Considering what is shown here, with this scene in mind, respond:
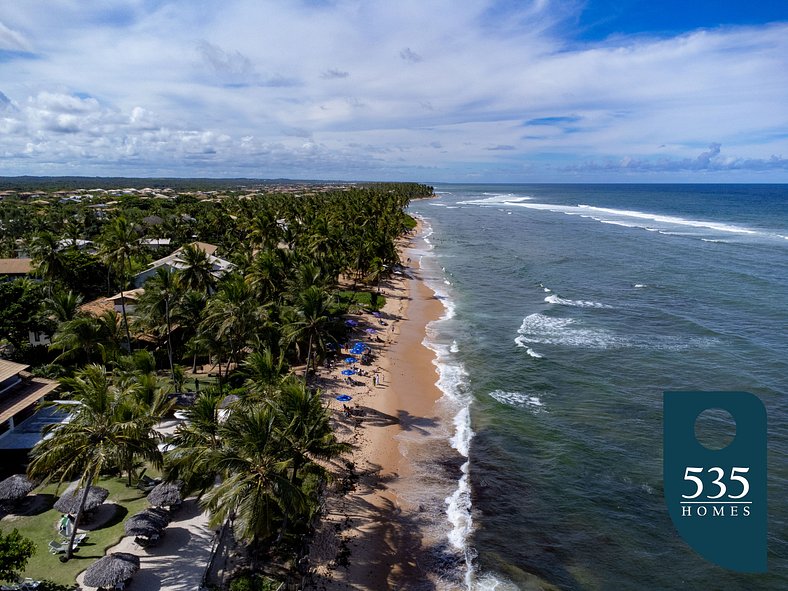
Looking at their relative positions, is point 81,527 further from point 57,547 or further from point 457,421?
point 457,421

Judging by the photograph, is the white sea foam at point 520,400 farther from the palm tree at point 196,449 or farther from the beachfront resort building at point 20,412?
the beachfront resort building at point 20,412

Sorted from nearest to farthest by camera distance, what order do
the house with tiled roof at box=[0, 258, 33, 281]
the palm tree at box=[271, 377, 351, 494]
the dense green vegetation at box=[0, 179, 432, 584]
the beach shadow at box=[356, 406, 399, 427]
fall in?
the dense green vegetation at box=[0, 179, 432, 584] < the palm tree at box=[271, 377, 351, 494] < the beach shadow at box=[356, 406, 399, 427] < the house with tiled roof at box=[0, 258, 33, 281]

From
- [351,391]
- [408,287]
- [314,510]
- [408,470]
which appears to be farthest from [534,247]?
[314,510]

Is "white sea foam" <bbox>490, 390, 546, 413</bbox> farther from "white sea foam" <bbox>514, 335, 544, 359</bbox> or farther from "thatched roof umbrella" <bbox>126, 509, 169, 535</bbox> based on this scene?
"thatched roof umbrella" <bbox>126, 509, 169, 535</bbox>

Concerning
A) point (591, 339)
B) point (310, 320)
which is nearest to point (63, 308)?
point (310, 320)

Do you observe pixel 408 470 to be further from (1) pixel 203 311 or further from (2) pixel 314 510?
(1) pixel 203 311

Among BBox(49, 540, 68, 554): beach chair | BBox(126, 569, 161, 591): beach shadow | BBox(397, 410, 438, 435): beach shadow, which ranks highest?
BBox(49, 540, 68, 554): beach chair

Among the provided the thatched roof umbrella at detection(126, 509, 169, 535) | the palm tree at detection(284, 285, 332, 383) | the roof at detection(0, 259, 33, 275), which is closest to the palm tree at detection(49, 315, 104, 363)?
the palm tree at detection(284, 285, 332, 383)
